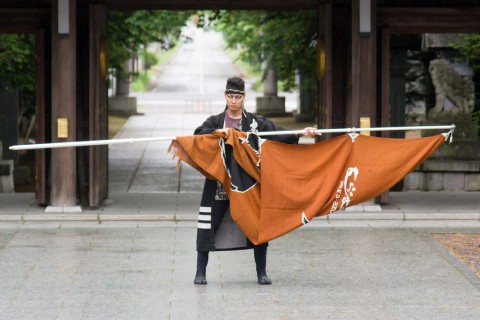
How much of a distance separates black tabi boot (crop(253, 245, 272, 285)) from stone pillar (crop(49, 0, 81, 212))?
5660 millimetres

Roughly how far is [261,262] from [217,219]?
0.61 m

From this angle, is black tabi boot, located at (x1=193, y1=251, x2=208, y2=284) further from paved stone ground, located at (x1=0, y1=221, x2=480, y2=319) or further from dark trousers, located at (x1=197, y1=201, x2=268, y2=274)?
paved stone ground, located at (x1=0, y1=221, x2=480, y2=319)

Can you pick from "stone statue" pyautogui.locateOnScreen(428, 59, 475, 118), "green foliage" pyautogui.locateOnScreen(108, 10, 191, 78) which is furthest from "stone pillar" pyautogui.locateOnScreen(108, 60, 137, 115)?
"stone statue" pyautogui.locateOnScreen(428, 59, 475, 118)

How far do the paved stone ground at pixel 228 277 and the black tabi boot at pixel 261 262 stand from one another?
13cm

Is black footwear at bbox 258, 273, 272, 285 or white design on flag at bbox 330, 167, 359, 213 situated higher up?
white design on flag at bbox 330, 167, 359, 213

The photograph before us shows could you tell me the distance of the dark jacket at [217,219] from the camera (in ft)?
33.9

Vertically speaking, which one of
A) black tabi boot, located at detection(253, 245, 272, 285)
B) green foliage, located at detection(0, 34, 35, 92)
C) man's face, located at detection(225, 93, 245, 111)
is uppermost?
green foliage, located at detection(0, 34, 35, 92)

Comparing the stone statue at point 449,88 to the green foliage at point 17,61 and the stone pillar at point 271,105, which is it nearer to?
the green foliage at point 17,61

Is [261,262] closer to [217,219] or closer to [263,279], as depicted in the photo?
[263,279]

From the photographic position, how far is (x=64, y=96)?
15633 mm

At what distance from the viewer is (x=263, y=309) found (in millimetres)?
9430

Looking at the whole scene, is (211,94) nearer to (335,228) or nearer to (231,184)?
(335,228)

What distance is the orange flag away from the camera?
10258 millimetres

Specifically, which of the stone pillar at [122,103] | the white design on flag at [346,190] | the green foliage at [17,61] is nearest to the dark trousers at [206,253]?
the white design on flag at [346,190]
